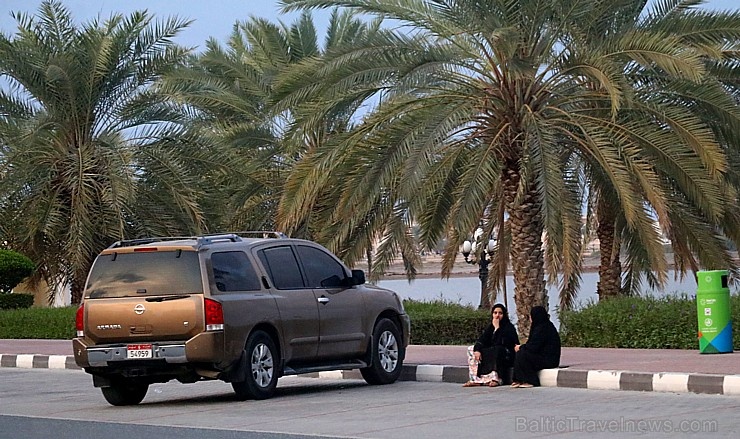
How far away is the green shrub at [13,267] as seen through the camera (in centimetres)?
2842

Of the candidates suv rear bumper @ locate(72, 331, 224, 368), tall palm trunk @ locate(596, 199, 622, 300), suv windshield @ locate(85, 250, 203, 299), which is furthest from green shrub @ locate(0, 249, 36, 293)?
suv rear bumper @ locate(72, 331, 224, 368)

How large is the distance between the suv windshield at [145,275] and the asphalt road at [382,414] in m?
1.26

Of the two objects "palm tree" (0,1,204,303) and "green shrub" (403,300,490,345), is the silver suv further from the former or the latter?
"palm tree" (0,1,204,303)

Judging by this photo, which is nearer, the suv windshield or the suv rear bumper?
the suv rear bumper

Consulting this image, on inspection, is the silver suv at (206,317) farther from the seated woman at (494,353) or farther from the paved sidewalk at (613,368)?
the paved sidewalk at (613,368)

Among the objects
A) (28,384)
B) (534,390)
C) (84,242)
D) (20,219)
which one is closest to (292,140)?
(28,384)

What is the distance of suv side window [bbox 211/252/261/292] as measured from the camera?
45.5ft

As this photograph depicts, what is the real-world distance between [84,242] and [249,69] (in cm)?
766

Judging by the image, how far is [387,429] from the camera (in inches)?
424

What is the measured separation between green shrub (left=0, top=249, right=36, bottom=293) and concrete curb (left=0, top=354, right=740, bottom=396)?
13.0m

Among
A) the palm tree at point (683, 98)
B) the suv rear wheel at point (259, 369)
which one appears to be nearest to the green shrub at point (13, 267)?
the palm tree at point (683, 98)

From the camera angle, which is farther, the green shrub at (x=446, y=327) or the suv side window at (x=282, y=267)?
the green shrub at (x=446, y=327)

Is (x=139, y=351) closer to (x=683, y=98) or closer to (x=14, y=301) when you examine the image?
(x=683, y=98)

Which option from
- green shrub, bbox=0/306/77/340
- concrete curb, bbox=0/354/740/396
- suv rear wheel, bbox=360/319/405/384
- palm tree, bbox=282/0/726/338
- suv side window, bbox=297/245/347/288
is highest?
palm tree, bbox=282/0/726/338
